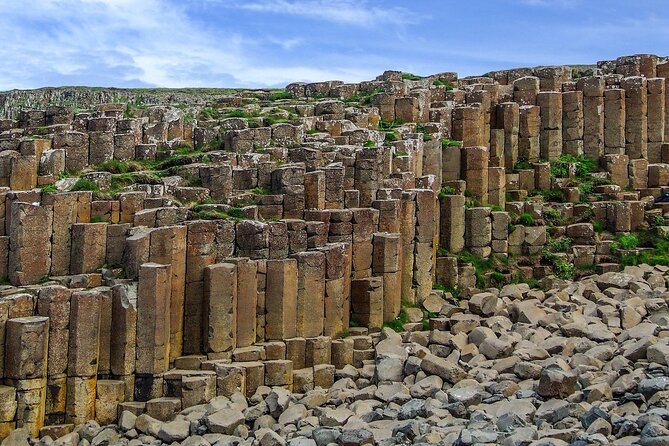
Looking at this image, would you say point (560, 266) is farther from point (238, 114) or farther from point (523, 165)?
point (238, 114)

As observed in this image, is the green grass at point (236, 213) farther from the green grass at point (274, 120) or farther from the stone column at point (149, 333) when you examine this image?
the green grass at point (274, 120)

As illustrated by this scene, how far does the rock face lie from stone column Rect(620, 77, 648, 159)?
0.18m

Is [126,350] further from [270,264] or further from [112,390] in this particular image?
[270,264]

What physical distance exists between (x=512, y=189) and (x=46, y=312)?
1752cm

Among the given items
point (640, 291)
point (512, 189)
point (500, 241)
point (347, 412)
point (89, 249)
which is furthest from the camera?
point (512, 189)

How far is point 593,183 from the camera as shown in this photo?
32500mm

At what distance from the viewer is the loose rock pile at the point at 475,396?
56.0 feet

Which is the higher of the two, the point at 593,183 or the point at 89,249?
the point at 593,183

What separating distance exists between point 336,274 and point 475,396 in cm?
536

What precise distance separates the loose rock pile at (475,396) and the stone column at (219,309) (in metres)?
1.47

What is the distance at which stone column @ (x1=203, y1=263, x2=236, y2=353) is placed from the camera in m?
21.5

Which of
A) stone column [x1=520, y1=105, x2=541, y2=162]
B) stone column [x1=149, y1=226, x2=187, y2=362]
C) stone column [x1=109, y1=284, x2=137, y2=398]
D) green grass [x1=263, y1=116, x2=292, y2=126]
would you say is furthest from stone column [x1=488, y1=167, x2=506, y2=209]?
stone column [x1=109, y1=284, x2=137, y2=398]

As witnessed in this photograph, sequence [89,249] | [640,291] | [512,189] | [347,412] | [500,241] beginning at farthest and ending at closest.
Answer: [512,189] → [500,241] → [640,291] → [89,249] → [347,412]

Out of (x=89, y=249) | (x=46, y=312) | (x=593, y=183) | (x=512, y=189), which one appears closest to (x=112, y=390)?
(x=46, y=312)
